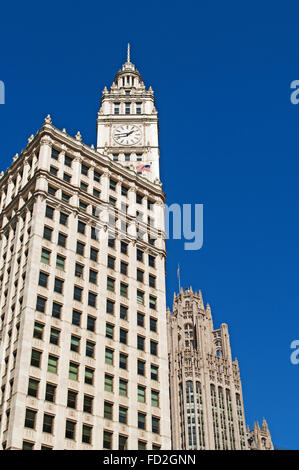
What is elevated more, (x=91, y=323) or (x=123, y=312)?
(x=123, y=312)

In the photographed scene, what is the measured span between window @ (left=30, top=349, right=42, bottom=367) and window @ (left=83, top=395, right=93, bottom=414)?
577cm

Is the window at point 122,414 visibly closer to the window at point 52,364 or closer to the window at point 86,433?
the window at point 86,433

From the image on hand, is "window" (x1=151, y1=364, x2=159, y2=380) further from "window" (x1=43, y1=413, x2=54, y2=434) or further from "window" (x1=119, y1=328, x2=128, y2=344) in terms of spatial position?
"window" (x1=43, y1=413, x2=54, y2=434)

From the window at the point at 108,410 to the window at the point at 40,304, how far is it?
36.8 feet

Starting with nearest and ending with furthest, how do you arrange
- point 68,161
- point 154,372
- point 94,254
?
point 154,372
point 94,254
point 68,161

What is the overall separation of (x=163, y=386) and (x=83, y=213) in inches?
864

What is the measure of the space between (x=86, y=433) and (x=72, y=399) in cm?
339

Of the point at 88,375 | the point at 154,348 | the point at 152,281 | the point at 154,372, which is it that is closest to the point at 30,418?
the point at 88,375

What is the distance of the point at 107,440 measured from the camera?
61.7 meters

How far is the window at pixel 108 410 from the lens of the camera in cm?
6316

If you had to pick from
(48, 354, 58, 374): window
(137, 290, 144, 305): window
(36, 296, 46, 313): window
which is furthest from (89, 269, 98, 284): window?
(48, 354, 58, 374): window

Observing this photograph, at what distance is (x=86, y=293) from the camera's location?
230 feet

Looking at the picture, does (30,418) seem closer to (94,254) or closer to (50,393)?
(50,393)

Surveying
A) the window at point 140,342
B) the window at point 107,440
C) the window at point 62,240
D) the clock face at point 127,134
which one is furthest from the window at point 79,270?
the clock face at point 127,134
